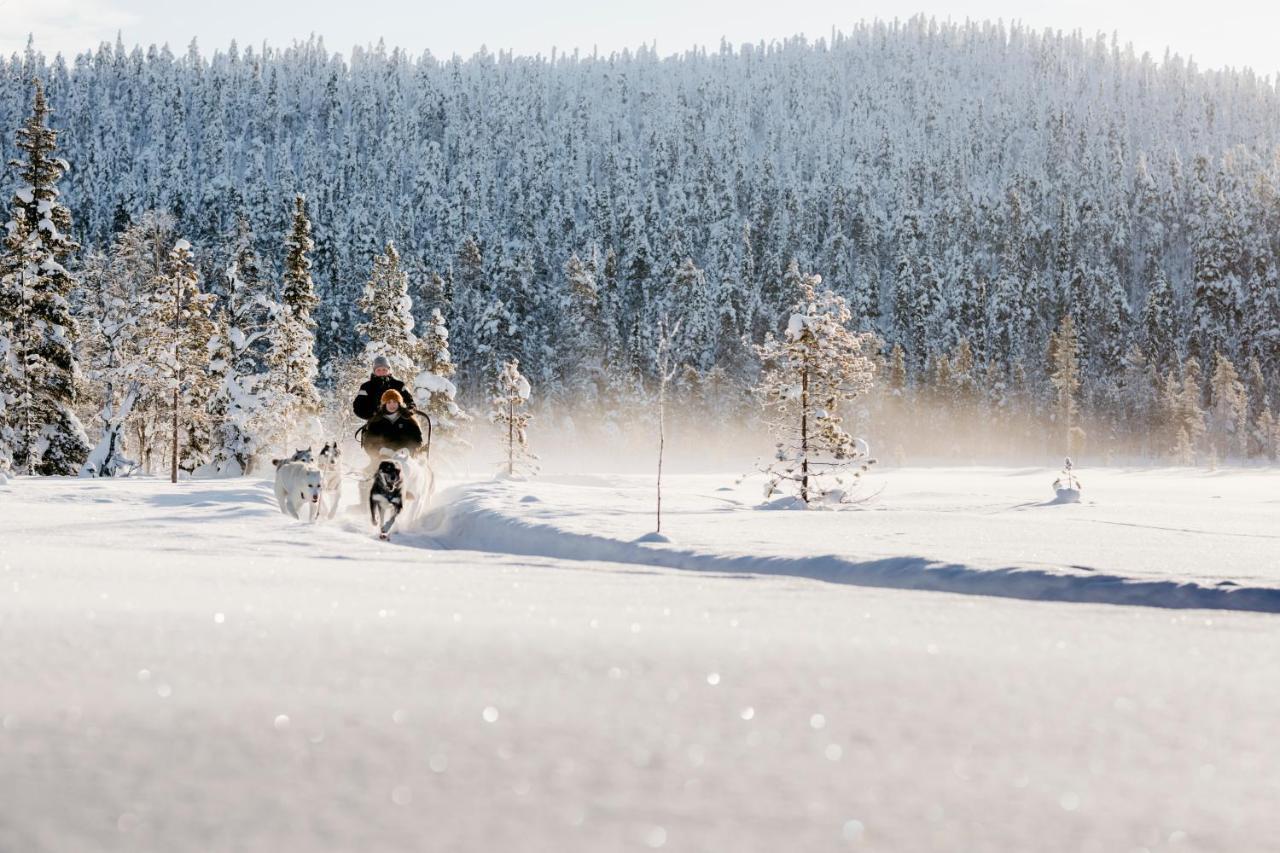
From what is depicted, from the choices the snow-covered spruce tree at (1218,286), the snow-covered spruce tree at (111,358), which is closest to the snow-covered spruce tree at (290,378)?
the snow-covered spruce tree at (111,358)

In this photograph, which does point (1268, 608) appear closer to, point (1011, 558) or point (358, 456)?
point (1011, 558)

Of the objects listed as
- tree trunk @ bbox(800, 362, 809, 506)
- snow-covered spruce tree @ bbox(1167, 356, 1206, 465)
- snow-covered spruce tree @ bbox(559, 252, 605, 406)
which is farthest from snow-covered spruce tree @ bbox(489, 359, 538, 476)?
snow-covered spruce tree @ bbox(1167, 356, 1206, 465)

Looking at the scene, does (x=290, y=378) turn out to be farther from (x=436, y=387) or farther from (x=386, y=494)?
(x=386, y=494)

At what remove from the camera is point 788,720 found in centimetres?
176

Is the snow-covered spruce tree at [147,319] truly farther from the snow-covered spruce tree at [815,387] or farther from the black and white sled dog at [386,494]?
the black and white sled dog at [386,494]

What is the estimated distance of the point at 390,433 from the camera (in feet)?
34.4

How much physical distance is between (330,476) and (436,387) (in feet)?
78.2

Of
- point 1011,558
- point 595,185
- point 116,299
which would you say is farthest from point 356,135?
point 1011,558

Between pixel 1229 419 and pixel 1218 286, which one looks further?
pixel 1218 286

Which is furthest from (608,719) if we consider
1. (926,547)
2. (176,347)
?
(176,347)

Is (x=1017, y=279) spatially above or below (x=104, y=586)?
above

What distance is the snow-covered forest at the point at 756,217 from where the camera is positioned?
105750mm

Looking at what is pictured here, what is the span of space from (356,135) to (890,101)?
11855cm

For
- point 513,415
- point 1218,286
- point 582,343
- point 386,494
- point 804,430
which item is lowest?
point 386,494
